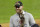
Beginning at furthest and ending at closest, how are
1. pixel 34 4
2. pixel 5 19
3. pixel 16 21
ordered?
pixel 34 4
pixel 5 19
pixel 16 21

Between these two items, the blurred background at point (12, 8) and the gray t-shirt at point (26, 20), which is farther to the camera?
the blurred background at point (12, 8)

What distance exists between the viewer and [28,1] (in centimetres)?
637

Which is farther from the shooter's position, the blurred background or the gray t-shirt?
the blurred background

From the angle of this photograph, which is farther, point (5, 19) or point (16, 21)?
point (5, 19)

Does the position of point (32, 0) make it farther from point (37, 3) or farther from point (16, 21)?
point (16, 21)

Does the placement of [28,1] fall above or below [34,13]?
above

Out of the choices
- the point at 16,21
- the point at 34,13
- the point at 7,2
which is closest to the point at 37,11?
the point at 34,13

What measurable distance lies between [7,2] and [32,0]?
88 centimetres

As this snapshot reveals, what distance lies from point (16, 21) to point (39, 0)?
429 cm

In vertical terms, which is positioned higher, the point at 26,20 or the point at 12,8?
the point at 12,8

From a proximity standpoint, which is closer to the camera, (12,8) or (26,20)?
(26,20)

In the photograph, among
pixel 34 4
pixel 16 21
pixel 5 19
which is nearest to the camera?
pixel 16 21

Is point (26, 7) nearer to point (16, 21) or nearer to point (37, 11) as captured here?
point (37, 11)

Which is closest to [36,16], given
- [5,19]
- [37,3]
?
[37,3]
